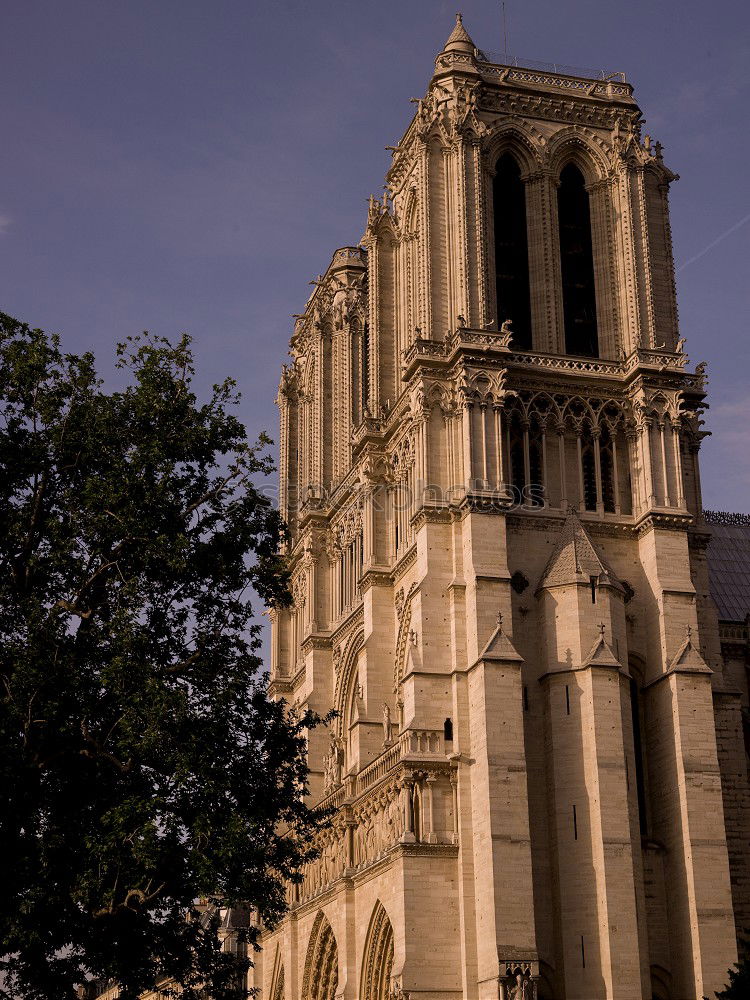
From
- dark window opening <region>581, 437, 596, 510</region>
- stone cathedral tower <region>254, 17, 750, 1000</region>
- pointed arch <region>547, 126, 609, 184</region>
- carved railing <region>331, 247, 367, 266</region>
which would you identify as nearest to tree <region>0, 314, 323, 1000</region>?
stone cathedral tower <region>254, 17, 750, 1000</region>

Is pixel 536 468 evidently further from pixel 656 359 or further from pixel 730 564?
pixel 730 564

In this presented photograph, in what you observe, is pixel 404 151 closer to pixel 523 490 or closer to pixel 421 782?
pixel 523 490

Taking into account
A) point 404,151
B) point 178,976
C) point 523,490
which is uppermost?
point 404,151

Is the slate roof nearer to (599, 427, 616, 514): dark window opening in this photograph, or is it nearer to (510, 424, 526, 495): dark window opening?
(599, 427, 616, 514): dark window opening

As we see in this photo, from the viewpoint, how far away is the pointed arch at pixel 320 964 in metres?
50.7

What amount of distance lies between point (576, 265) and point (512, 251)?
228 centimetres

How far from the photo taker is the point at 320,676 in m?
57.3

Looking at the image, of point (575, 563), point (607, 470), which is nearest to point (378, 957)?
point (575, 563)

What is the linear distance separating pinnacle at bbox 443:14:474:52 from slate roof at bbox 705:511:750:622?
23007 millimetres

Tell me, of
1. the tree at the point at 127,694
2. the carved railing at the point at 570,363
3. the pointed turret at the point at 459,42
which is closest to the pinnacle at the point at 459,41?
the pointed turret at the point at 459,42

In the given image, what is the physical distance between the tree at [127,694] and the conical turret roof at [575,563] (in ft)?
46.2

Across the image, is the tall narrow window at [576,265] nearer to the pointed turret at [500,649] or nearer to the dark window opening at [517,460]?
the dark window opening at [517,460]

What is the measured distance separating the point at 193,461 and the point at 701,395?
22690 millimetres

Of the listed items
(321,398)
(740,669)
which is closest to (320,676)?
(321,398)
